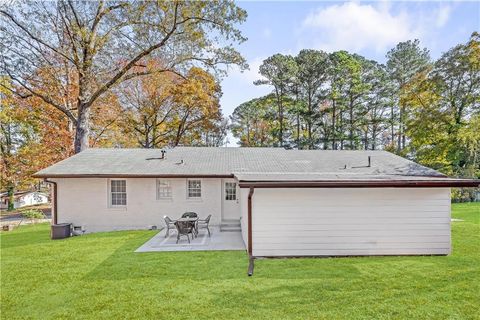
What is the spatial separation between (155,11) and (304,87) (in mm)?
17853

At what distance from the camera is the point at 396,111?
27.8 metres

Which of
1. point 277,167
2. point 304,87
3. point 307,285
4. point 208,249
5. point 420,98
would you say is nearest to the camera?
point 307,285

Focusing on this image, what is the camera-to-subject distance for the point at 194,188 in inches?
477

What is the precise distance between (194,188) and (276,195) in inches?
222

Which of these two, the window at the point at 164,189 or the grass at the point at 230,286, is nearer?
the grass at the point at 230,286

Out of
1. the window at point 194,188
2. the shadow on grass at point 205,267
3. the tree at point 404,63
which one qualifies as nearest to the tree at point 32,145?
the window at point 194,188

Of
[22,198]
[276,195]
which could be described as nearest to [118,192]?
[276,195]

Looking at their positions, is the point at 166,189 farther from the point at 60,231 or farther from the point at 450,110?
the point at 450,110

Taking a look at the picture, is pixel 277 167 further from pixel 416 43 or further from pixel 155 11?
pixel 416 43

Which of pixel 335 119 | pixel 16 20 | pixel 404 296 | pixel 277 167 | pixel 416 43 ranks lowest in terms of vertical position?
pixel 404 296

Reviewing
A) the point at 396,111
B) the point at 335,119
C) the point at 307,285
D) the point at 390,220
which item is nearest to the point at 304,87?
the point at 335,119

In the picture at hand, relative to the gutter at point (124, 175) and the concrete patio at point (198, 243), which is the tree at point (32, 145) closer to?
the gutter at point (124, 175)

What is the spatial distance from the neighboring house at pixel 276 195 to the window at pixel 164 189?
0.05m

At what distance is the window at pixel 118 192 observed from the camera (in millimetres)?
11812
